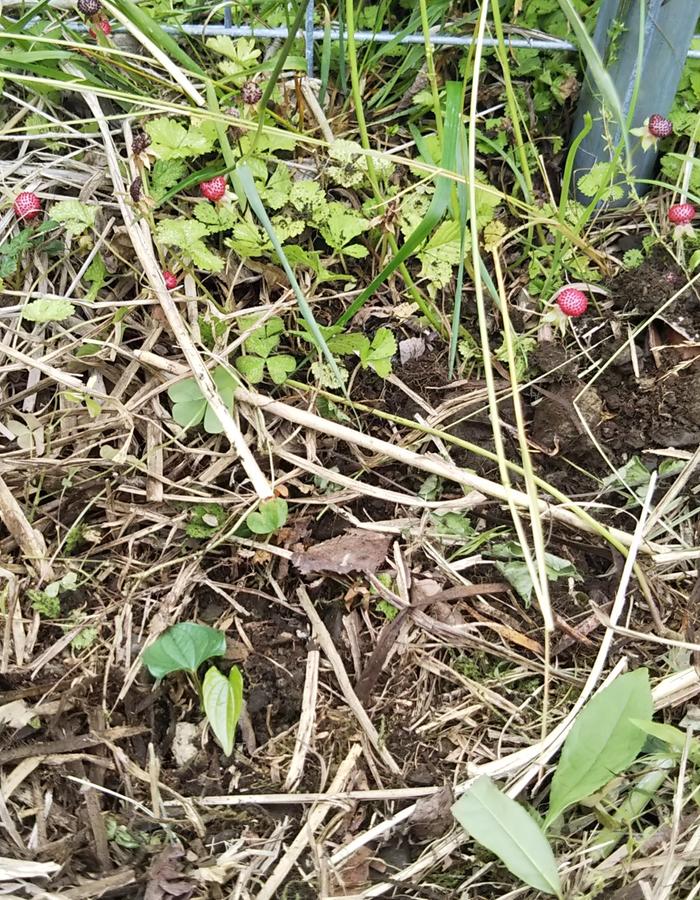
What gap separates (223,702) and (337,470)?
0.42 m

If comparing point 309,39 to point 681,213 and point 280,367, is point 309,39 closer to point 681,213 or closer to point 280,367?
point 280,367

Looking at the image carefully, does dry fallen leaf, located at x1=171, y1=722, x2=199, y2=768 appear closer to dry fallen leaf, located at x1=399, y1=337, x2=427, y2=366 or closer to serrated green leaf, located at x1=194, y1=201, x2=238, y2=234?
dry fallen leaf, located at x1=399, y1=337, x2=427, y2=366

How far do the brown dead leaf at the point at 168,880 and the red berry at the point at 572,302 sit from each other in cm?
104

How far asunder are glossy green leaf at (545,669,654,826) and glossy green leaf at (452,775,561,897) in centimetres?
6

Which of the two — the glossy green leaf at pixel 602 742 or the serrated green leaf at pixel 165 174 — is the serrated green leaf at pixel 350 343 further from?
the glossy green leaf at pixel 602 742

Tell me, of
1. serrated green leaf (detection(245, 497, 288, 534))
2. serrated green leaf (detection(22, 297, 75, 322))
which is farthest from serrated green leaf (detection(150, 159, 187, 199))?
serrated green leaf (detection(245, 497, 288, 534))

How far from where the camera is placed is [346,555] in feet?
4.13

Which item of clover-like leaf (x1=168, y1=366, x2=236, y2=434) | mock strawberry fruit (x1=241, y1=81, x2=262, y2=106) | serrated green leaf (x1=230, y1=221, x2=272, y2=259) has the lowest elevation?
clover-like leaf (x1=168, y1=366, x2=236, y2=434)

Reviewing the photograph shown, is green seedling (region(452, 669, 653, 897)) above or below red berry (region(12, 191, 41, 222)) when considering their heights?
below

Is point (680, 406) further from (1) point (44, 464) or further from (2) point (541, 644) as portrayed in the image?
(1) point (44, 464)

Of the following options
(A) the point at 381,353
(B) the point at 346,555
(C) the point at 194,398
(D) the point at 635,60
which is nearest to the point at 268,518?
(B) the point at 346,555

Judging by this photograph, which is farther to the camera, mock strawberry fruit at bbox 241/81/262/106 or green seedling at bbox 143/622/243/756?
mock strawberry fruit at bbox 241/81/262/106

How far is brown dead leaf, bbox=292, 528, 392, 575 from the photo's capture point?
1.25 m

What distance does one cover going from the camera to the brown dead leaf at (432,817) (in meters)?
1.11
